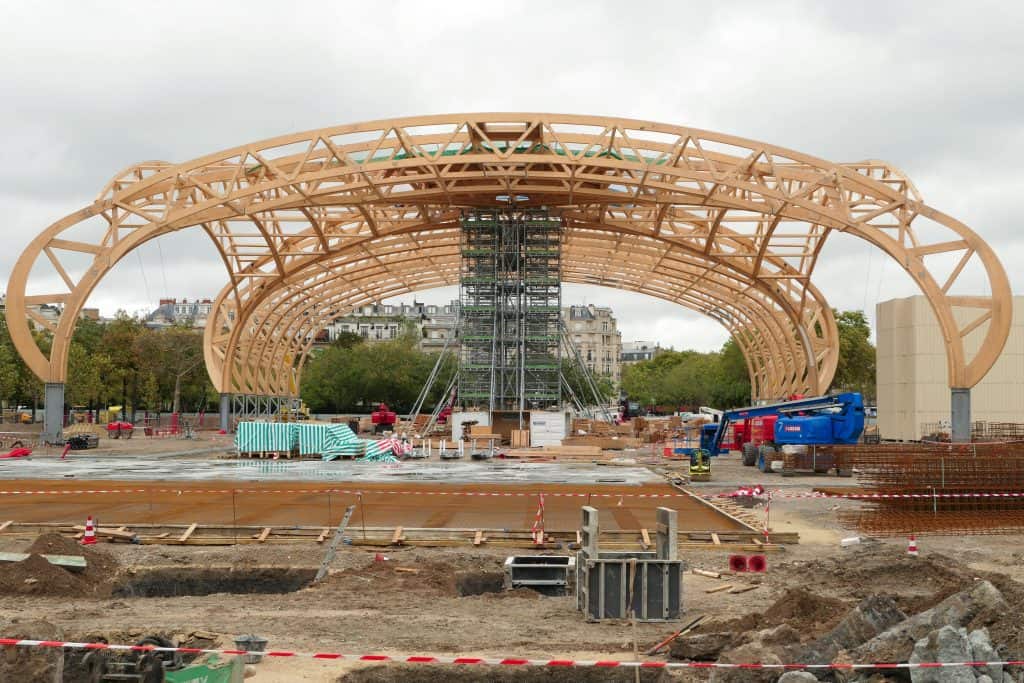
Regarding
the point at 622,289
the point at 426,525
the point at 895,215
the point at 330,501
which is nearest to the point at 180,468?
the point at 330,501

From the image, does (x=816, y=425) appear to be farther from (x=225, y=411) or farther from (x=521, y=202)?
(x=225, y=411)

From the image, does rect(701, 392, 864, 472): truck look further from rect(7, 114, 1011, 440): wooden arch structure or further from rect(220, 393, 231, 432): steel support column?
rect(220, 393, 231, 432): steel support column

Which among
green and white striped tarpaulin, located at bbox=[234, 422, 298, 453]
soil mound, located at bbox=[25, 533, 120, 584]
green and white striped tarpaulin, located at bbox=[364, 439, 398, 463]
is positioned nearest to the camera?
soil mound, located at bbox=[25, 533, 120, 584]

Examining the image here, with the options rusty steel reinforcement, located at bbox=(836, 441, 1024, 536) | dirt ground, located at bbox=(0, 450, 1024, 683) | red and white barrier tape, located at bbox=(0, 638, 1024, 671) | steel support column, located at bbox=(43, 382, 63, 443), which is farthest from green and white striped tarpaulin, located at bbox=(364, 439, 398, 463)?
red and white barrier tape, located at bbox=(0, 638, 1024, 671)

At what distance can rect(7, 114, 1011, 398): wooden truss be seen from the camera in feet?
122

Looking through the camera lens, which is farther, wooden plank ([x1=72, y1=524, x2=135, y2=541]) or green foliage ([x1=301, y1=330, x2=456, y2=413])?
green foliage ([x1=301, y1=330, x2=456, y2=413])

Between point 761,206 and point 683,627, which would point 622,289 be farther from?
point 683,627

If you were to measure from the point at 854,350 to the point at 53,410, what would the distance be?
2646 inches

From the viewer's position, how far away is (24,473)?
107 ft

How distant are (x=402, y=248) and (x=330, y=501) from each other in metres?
34.1

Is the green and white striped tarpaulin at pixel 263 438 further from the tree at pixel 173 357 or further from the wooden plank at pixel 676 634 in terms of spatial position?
the tree at pixel 173 357

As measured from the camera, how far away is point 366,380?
3723 inches

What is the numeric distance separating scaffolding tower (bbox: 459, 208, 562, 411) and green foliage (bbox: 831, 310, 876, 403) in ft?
133

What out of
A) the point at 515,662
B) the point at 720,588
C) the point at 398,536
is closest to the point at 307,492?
the point at 398,536
